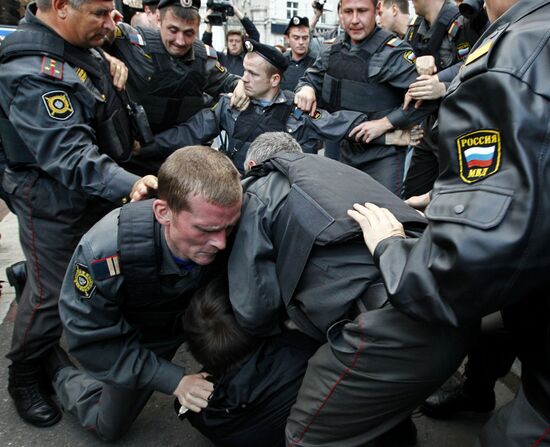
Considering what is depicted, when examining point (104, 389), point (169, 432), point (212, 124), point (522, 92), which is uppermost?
point (522, 92)

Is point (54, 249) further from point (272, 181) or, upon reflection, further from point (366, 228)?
point (366, 228)

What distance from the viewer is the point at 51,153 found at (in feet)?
6.27

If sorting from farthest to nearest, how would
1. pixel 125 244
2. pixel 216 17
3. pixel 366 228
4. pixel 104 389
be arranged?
pixel 216 17, pixel 104 389, pixel 125 244, pixel 366 228

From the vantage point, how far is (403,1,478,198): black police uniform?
3.11 meters

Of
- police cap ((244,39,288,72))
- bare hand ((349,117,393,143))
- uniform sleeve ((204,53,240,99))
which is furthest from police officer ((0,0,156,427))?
bare hand ((349,117,393,143))

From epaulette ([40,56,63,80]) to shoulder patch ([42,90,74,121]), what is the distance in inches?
2.7

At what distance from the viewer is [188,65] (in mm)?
3123

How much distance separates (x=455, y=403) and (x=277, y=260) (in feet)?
3.88

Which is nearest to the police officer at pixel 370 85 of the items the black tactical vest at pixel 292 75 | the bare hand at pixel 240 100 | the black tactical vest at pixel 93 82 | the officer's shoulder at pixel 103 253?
the bare hand at pixel 240 100

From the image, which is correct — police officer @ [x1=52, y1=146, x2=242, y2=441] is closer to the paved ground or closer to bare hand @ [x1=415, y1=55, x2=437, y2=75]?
the paved ground

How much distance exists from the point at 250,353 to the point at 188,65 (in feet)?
6.88

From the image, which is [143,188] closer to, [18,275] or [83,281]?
[83,281]

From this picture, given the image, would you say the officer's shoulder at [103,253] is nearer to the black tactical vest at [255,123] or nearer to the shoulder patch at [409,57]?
the black tactical vest at [255,123]

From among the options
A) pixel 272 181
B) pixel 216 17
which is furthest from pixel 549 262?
pixel 216 17
